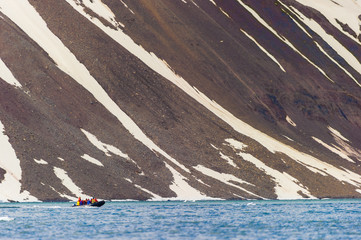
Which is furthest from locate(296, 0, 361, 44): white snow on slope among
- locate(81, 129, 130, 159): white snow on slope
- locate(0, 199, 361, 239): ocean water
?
locate(0, 199, 361, 239): ocean water

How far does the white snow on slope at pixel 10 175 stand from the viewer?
11306 cm

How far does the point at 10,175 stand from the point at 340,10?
9586 cm

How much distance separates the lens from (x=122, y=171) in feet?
403

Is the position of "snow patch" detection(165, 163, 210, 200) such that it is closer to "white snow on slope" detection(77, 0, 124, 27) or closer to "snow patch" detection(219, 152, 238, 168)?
"snow patch" detection(219, 152, 238, 168)

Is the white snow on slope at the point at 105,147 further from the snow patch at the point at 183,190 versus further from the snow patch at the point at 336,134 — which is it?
the snow patch at the point at 336,134

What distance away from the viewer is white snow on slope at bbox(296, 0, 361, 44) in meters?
184

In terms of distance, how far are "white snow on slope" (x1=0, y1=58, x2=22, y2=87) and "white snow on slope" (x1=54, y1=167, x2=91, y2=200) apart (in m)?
23.1

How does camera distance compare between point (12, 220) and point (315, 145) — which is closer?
point (12, 220)

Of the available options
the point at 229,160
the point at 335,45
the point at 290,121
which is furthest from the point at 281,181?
the point at 335,45

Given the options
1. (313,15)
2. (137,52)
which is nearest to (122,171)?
(137,52)

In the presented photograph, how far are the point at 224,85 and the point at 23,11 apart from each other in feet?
122

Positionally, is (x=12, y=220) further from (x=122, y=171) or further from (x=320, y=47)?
(x=320, y=47)

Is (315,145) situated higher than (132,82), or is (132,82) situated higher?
(315,145)

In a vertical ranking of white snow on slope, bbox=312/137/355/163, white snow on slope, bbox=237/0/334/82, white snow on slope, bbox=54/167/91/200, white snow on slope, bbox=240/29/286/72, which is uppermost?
white snow on slope, bbox=237/0/334/82
